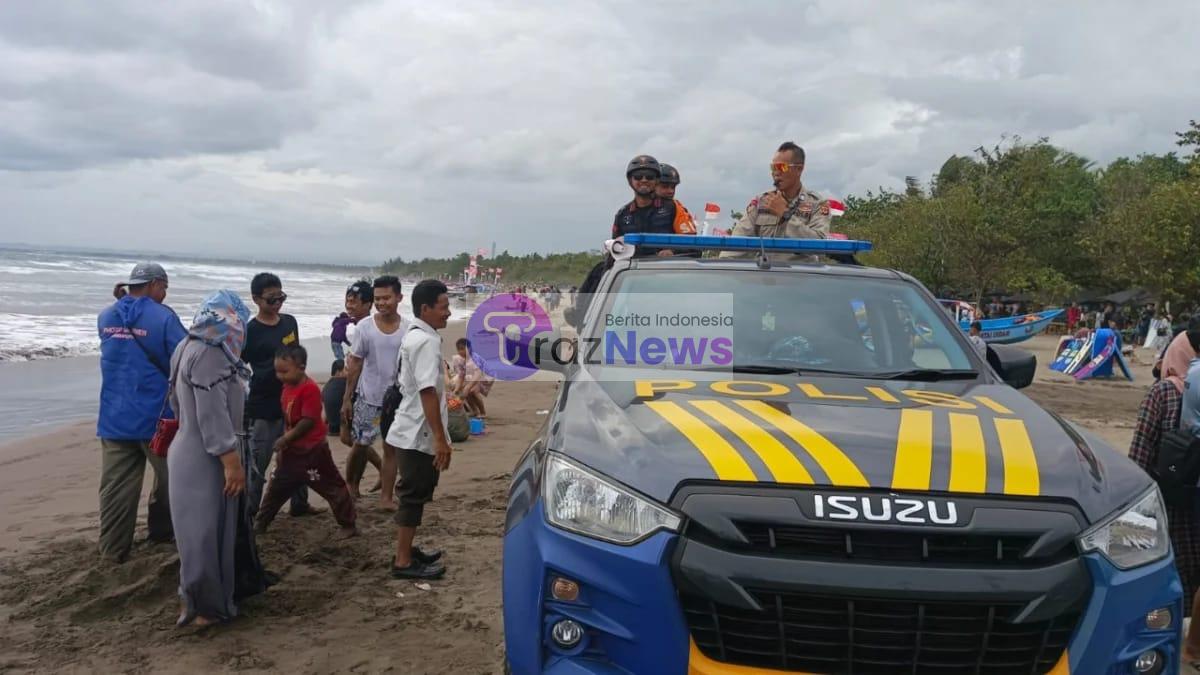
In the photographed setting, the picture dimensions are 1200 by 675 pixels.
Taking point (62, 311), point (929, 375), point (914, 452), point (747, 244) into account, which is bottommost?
point (62, 311)

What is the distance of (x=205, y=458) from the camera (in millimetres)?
4031

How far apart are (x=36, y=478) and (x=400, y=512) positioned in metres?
5.09

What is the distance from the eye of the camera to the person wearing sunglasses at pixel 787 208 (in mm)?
5688

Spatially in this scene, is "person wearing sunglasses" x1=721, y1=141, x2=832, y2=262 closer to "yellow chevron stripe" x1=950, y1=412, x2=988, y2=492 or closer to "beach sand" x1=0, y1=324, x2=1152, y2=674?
"beach sand" x1=0, y1=324, x2=1152, y2=674

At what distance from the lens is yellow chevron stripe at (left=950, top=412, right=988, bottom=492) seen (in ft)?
7.41

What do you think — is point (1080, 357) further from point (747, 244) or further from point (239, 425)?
point (239, 425)

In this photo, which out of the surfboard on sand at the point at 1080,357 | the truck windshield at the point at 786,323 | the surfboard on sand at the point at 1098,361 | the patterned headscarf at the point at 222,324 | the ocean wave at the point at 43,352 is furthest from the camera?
the surfboard on sand at the point at 1080,357

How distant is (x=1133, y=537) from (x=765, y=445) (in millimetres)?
1072

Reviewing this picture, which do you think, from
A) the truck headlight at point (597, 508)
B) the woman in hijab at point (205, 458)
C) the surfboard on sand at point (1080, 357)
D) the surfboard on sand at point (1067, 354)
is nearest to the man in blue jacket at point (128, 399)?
the woman in hijab at point (205, 458)

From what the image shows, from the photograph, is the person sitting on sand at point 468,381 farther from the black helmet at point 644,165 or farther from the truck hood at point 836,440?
the truck hood at point 836,440

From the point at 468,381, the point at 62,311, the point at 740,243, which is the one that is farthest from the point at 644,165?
the point at 62,311

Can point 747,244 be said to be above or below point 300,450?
above

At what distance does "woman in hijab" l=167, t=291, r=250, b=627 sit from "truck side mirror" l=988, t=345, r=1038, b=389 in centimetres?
353

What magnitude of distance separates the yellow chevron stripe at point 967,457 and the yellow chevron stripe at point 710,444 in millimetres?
573
